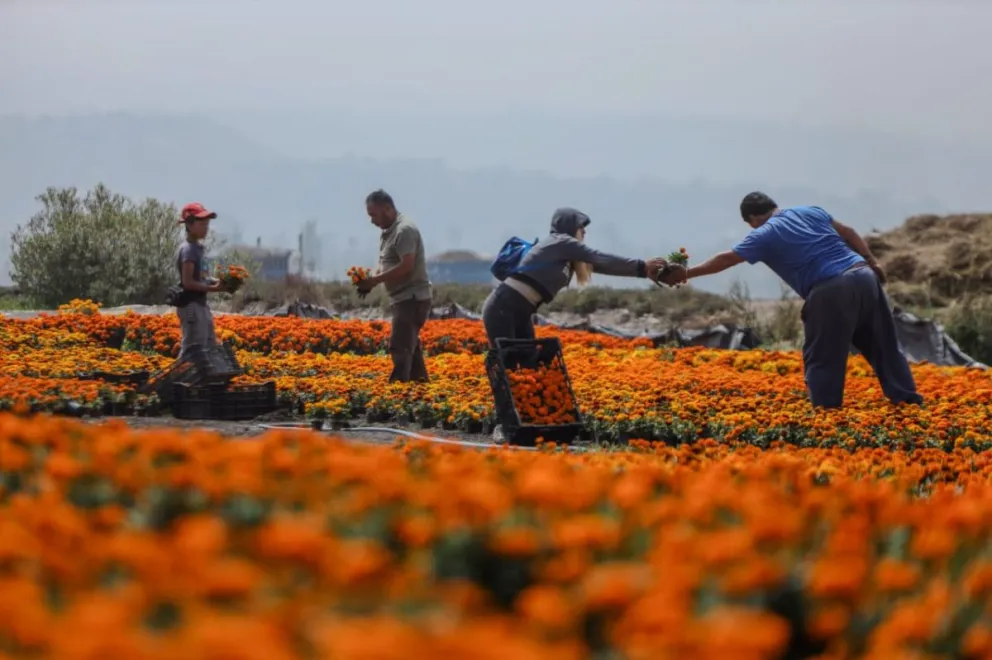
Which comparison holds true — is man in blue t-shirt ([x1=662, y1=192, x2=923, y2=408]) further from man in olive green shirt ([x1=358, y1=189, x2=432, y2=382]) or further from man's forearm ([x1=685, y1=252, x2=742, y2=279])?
man in olive green shirt ([x1=358, y1=189, x2=432, y2=382])

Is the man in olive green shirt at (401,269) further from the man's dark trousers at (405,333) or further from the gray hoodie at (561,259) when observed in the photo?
the gray hoodie at (561,259)

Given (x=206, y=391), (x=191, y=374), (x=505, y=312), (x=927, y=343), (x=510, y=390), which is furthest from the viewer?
(x=927, y=343)

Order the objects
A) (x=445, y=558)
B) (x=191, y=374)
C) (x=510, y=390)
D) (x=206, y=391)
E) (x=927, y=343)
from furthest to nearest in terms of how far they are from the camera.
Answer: (x=927, y=343)
(x=191, y=374)
(x=206, y=391)
(x=510, y=390)
(x=445, y=558)

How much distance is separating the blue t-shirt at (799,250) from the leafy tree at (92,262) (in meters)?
17.0

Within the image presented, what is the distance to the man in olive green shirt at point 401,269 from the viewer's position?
9555 millimetres

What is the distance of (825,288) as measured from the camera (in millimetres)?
8391

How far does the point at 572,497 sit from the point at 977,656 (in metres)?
0.83

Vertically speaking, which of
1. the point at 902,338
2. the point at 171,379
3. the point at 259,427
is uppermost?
the point at 902,338

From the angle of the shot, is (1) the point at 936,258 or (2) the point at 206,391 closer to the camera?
(2) the point at 206,391

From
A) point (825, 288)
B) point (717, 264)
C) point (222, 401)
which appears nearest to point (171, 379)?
point (222, 401)

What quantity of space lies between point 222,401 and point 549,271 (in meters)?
2.77

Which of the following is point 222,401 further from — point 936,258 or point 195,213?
point 936,258

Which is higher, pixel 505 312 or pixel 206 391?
pixel 505 312

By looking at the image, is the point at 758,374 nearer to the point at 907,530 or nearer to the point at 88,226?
the point at 907,530
